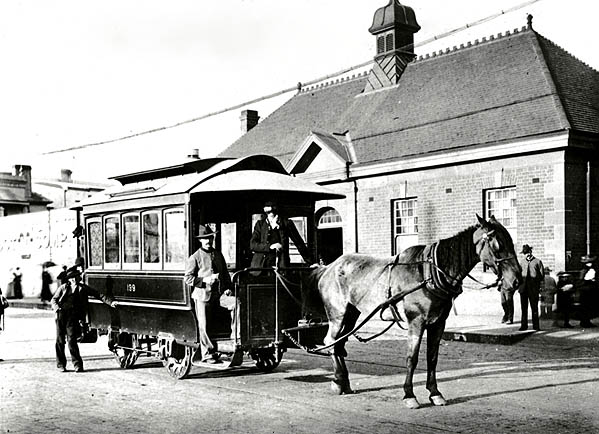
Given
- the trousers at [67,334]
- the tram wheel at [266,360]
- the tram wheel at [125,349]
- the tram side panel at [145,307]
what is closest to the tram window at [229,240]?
the tram side panel at [145,307]

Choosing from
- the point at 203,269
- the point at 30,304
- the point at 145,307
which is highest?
the point at 203,269

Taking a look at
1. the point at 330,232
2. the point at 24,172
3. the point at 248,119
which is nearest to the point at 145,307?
the point at 330,232

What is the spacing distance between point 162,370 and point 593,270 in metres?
9.71

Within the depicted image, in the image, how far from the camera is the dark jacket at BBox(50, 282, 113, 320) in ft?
36.3

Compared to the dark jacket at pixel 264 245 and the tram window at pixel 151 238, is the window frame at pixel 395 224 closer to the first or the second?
the tram window at pixel 151 238

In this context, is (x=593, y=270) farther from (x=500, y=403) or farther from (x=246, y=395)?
(x=246, y=395)

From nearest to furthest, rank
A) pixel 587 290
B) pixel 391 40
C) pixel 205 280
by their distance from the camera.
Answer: pixel 205 280, pixel 587 290, pixel 391 40

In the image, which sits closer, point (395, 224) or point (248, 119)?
point (395, 224)

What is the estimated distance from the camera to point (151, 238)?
10594mm

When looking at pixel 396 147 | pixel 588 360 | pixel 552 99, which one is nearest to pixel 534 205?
pixel 552 99

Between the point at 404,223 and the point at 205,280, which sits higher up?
the point at 404,223

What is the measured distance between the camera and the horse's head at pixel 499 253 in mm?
7477

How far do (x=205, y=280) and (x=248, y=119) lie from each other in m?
25.4

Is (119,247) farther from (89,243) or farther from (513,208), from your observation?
(513,208)
